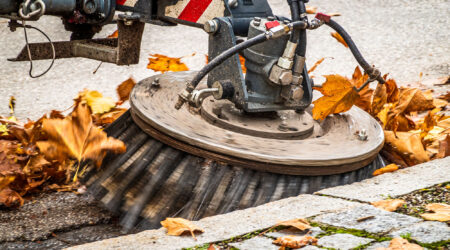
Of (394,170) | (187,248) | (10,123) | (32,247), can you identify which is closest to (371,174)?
(394,170)

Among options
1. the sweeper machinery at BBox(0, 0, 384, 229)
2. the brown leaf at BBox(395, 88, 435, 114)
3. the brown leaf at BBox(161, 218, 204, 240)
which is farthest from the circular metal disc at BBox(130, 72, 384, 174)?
the brown leaf at BBox(395, 88, 435, 114)

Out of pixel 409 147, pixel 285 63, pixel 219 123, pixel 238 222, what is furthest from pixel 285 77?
pixel 409 147

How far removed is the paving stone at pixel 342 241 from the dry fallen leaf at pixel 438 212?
27cm

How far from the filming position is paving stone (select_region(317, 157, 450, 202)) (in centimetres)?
211

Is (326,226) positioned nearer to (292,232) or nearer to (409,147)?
(292,232)

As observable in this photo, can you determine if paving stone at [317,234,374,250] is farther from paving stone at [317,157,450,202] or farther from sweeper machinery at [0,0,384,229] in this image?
sweeper machinery at [0,0,384,229]

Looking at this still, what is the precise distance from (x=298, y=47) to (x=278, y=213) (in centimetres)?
77

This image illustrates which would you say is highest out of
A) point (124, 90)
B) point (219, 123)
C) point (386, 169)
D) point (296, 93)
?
point (296, 93)

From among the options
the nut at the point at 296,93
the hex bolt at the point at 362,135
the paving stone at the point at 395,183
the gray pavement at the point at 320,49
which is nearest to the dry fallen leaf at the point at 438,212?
the paving stone at the point at 395,183

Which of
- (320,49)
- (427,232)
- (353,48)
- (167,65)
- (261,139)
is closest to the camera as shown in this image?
(427,232)

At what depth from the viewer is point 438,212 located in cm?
189

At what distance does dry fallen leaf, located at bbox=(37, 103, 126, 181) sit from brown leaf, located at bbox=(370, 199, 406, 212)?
3.60 feet

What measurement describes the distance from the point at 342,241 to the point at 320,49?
338 cm

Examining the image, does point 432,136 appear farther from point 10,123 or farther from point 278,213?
point 10,123
